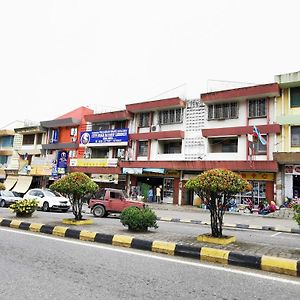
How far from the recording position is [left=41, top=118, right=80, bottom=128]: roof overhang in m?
36.3

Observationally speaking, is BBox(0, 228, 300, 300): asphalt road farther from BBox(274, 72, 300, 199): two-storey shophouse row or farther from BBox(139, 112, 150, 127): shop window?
BBox(139, 112, 150, 127): shop window

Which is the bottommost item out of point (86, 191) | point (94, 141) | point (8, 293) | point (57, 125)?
point (8, 293)

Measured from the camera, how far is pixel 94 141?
34.0m

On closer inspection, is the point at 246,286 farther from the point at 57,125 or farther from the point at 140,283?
the point at 57,125

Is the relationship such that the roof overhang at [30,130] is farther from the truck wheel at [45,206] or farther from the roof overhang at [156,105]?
the truck wheel at [45,206]

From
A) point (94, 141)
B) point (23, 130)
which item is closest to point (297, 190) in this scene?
point (94, 141)

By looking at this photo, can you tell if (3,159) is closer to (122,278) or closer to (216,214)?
(216,214)

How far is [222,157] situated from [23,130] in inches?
1086

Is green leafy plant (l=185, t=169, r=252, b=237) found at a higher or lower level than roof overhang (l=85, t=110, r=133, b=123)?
lower

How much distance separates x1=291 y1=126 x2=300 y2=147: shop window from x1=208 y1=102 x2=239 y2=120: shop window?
14.3ft

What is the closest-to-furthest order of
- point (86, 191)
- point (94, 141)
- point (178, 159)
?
point (86, 191), point (178, 159), point (94, 141)

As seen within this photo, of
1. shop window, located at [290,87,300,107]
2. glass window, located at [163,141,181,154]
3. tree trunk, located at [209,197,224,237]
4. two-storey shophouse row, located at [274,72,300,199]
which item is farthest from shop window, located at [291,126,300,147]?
tree trunk, located at [209,197,224,237]

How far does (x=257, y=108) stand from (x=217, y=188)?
1920 centimetres

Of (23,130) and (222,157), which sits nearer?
(222,157)
